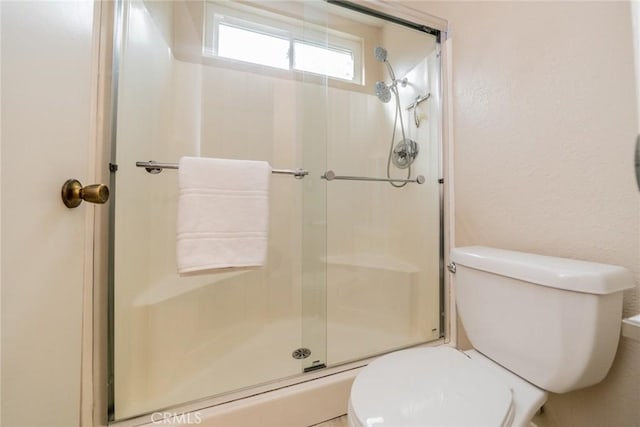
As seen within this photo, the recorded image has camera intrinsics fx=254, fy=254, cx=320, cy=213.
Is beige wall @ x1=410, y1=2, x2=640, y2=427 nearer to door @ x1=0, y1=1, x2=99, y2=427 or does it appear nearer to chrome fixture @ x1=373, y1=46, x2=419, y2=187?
chrome fixture @ x1=373, y1=46, x2=419, y2=187

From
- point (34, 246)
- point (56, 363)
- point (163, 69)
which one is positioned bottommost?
point (56, 363)

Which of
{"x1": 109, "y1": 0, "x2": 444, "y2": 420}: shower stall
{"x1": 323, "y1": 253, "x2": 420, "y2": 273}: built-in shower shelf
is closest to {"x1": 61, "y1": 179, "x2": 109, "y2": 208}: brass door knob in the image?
{"x1": 109, "y1": 0, "x2": 444, "y2": 420}: shower stall

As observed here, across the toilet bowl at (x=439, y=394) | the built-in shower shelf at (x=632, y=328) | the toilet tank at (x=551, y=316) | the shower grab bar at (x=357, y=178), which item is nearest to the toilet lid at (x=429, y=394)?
the toilet bowl at (x=439, y=394)

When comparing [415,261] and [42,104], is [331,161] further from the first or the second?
[42,104]

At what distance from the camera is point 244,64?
5.03 feet

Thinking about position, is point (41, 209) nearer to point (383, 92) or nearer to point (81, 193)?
point (81, 193)

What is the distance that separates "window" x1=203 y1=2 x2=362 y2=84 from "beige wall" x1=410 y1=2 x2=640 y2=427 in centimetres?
62

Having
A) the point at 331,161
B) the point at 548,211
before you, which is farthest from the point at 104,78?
the point at 548,211

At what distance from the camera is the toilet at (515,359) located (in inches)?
22.3

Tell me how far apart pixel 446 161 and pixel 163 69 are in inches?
59.9

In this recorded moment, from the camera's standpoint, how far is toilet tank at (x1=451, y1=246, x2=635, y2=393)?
0.60 meters

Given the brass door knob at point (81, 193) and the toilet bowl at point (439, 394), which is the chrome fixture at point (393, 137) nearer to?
the toilet bowl at point (439, 394)

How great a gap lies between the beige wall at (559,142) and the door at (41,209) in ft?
4.30

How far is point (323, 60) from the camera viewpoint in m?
1.42
